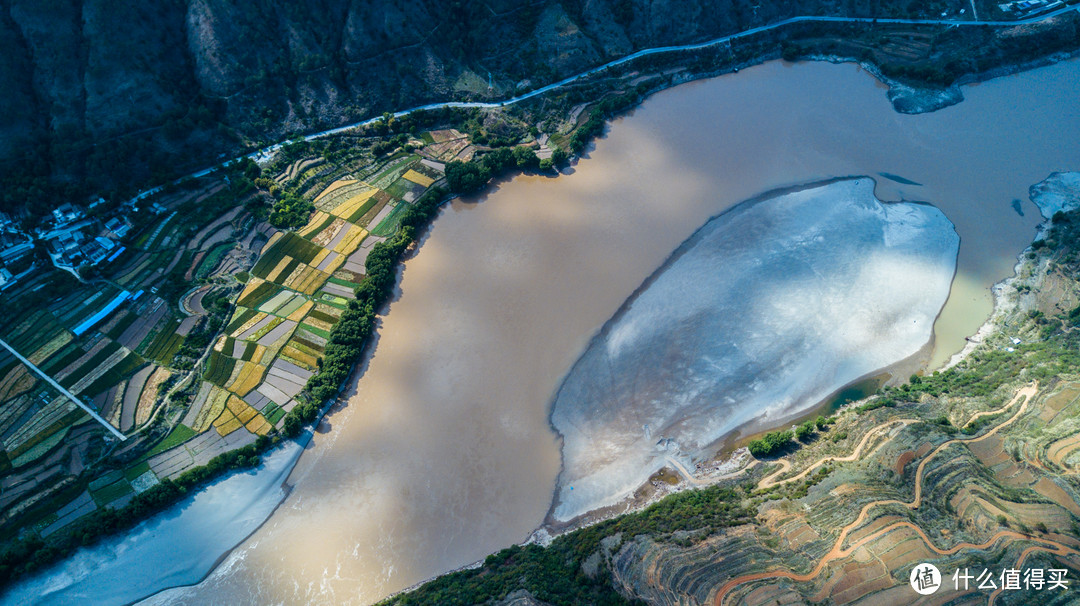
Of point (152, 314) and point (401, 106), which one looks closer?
point (152, 314)

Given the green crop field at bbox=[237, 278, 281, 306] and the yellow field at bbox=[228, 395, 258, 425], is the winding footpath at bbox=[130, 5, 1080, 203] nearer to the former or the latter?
the green crop field at bbox=[237, 278, 281, 306]

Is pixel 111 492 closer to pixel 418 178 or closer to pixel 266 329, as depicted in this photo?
pixel 266 329

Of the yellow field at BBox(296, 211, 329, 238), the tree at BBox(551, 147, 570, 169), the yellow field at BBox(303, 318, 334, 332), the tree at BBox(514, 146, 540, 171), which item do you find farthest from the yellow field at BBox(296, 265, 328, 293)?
the tree at BBox(551, 147, 570, 169)

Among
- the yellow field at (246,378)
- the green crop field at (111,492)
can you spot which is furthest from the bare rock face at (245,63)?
the green crop field at (111,492)

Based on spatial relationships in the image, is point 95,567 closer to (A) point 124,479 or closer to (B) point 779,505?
(A) point 124,479

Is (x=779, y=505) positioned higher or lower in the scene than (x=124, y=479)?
lower

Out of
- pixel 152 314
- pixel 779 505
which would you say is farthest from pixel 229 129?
pixel 779 505
